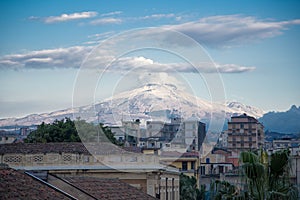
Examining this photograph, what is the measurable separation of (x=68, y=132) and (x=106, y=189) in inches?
1344

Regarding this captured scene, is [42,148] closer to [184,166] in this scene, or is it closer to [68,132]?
[68,132]

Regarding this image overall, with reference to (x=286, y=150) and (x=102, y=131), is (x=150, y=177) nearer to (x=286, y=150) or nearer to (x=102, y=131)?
(x=286, y=150)

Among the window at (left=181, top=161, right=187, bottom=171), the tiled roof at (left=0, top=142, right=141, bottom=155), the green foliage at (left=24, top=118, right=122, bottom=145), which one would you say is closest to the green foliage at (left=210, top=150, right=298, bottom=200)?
the tiled roof at (left=0, top=142, right=141, bottom=155)

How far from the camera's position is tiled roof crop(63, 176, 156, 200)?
2786cm

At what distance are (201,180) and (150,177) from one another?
157ft

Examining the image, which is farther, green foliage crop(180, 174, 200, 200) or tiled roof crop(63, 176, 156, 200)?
green foliage crop(180, 174, 200, 200)

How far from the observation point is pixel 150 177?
3941 cm

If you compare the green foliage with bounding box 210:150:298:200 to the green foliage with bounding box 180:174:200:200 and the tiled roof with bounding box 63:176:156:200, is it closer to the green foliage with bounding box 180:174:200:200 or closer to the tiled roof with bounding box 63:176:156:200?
the tiled roof with bounding box 63:176:156:200

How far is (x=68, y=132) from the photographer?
6350cm

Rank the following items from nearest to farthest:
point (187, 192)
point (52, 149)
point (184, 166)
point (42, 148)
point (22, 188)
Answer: point (22, 188) < point (52, 149) < point (42, 148) < point (187, 192) < point (184, 166)

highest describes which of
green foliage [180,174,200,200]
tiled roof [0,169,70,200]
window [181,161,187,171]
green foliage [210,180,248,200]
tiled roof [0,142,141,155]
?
tiled roof [0,142,141,155]

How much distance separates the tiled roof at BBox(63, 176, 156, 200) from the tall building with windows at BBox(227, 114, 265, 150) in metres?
114

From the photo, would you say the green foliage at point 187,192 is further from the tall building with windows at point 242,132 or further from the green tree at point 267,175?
the tall building with windows at point 242,132

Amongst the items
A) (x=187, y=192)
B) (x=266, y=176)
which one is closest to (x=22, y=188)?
(x=266, y=176)
